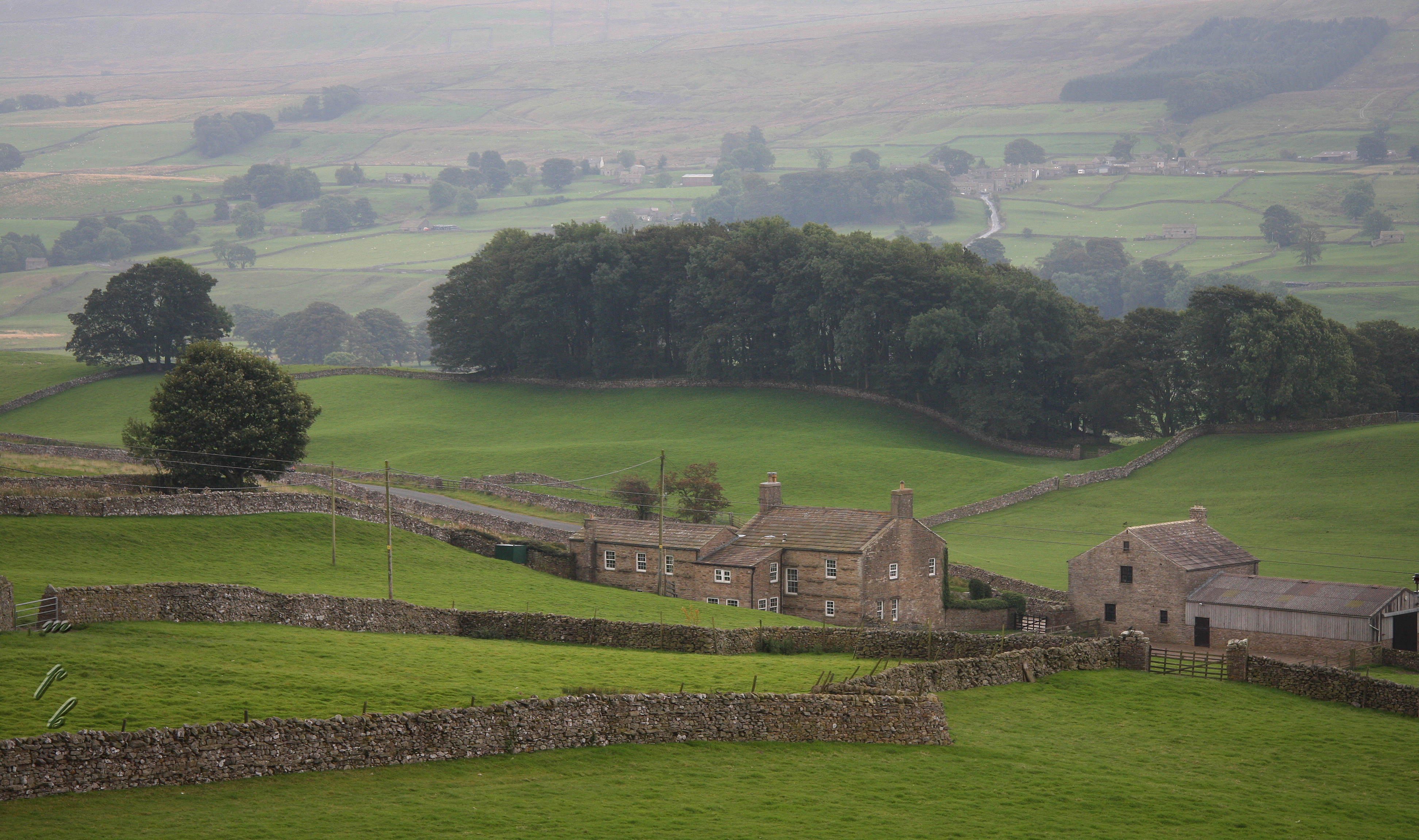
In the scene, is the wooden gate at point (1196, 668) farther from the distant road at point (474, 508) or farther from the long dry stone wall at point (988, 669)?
the distant road at point (474, 508)

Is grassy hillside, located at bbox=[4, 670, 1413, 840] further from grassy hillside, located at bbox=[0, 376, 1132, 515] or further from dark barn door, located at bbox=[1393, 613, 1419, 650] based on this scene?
grassy hillside, located at bbox=[0, 376, 1132, 515]

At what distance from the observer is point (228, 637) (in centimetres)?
3403

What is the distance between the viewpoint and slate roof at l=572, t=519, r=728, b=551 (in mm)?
→ 60000

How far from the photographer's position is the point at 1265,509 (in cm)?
7844

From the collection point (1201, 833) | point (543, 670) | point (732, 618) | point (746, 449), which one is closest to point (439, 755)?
point (543, 670)

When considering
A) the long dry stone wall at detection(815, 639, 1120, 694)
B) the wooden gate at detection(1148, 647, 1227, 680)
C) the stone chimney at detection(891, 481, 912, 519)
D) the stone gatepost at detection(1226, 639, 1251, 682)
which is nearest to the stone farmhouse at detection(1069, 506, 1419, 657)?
the stone chimney at detection(891, 481, 912, 519)

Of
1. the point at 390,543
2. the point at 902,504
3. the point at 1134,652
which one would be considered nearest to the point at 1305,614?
the point at 902,504

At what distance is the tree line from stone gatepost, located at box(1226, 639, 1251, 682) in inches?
2511

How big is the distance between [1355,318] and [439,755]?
664 ft

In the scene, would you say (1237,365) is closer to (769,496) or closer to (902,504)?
(902,504)

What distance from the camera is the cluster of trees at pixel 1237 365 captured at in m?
96.2

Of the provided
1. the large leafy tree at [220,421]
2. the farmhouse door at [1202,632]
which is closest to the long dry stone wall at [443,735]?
the farmhouse door at [1202,632]

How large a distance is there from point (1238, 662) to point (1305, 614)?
17261mm

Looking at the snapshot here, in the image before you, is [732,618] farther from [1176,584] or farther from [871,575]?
[1176,584]
